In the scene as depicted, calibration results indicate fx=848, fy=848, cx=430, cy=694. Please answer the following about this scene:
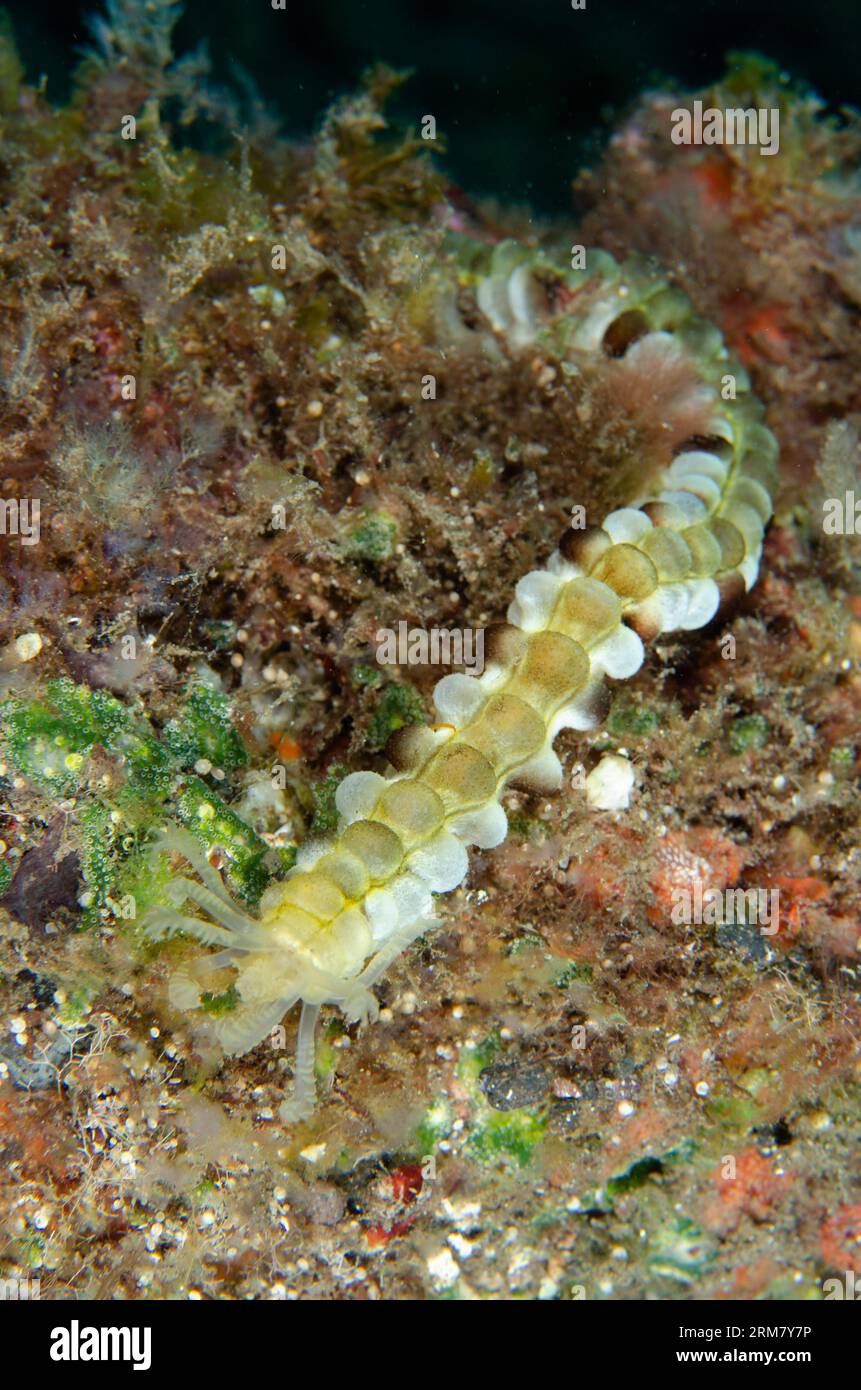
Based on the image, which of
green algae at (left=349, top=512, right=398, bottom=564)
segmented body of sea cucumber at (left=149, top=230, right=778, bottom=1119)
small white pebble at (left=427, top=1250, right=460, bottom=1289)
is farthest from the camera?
small white pebble at (left=427, top=1250, right=460, bottom=1289)

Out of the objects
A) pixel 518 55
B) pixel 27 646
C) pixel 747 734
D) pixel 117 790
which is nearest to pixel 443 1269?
pixel 117 790

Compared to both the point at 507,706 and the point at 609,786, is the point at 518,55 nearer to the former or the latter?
the point at 507,706

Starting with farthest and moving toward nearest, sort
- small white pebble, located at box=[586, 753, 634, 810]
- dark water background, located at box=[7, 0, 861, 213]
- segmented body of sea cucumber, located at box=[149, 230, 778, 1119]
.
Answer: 1. dark water background, located at box=[7, 0, 861, 213]
2. small white pebble, located at box=[586, 753, 634, 810]
3. segmented body of sea cucumber, located at box=[149, 230, 778, 1119]

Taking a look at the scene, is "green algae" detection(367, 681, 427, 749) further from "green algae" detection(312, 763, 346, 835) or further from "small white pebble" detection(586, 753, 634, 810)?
"small white pebble" detection(586, 753, 634, 810)

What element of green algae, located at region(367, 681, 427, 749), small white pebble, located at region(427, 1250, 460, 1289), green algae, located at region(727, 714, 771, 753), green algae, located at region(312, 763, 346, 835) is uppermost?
green algae, located at region(367, 681, 427, 749)

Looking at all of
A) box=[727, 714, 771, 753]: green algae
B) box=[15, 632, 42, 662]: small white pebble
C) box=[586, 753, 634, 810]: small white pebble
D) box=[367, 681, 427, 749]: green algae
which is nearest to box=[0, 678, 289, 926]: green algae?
box=[15, 632, 42, 662]: small white pebble

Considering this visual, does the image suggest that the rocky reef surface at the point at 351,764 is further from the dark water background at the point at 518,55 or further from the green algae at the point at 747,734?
the dark water background at the point at 518,55

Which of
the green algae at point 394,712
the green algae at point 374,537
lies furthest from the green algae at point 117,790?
the green algae at point 374,537

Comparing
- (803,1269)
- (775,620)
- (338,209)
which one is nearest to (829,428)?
(775,620)
